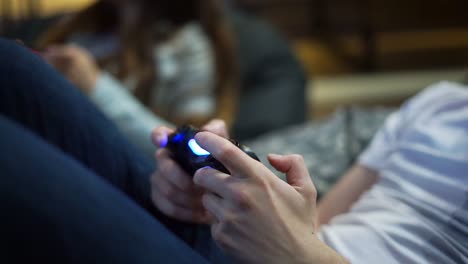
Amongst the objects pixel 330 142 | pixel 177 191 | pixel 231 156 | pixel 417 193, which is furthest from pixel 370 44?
pixel 231 156

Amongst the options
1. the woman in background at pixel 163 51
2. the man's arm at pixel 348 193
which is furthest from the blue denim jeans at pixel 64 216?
the woman in background at pixel 163 51

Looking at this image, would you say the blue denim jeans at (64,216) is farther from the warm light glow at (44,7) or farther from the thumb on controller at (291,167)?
the warm light glow at (44,7)

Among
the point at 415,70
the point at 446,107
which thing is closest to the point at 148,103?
the point at 446,107

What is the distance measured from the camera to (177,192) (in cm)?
61

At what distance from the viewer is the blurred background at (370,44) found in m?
2.52

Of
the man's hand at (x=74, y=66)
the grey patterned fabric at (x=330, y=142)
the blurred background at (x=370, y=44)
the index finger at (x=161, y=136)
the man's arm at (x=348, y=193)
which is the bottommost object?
the man's arm at (x=348, y=193)

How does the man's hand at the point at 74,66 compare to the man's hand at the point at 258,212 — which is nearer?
the man's hand at the point at 258,212

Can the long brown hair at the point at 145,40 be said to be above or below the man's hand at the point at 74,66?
above

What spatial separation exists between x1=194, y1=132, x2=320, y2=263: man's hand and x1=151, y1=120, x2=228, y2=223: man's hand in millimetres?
125

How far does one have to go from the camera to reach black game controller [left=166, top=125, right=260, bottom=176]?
50cm

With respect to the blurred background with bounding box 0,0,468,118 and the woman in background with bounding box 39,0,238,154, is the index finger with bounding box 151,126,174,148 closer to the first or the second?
the woman in background with bounding box 39,0,238,154

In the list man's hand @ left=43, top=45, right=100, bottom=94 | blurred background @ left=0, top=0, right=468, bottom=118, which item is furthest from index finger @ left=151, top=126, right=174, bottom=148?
blurred background @ left=0, top=0, right=468, bottom=118

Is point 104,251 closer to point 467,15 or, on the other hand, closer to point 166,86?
point 166,86

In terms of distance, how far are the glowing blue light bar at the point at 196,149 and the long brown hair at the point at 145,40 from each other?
0.92 metres
